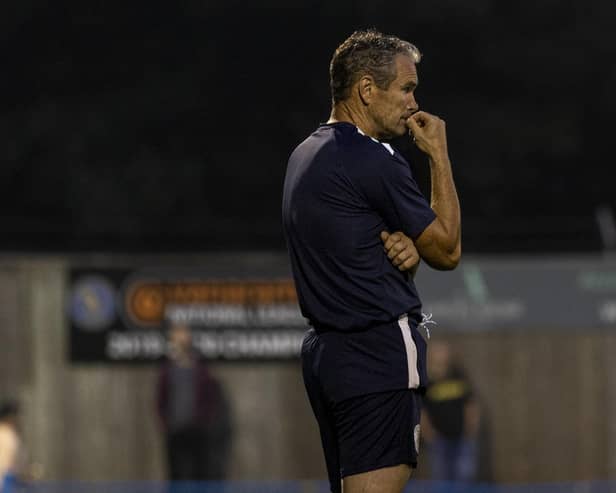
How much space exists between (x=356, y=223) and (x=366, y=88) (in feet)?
1.46

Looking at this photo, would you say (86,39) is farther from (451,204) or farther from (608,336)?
(451,204)

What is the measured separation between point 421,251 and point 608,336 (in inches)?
477

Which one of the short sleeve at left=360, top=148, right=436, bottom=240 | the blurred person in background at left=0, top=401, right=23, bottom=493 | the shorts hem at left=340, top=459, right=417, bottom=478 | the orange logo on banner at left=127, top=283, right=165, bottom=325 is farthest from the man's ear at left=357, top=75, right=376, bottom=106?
the orange logo on banner at left=127, top=283, right=165, bottom=325

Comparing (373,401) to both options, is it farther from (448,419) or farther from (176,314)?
(176,314)

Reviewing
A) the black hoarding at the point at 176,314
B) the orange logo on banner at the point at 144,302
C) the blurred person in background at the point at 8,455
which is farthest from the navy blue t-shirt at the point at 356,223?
the orange logo on banner at the point at 144,302

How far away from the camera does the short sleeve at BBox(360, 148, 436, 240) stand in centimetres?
532

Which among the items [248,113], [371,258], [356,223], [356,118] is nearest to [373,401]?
[371,258]

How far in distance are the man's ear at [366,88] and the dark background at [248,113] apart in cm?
1165

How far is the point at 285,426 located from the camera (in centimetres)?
1717

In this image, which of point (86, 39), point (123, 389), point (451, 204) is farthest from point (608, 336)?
point (451, 204)

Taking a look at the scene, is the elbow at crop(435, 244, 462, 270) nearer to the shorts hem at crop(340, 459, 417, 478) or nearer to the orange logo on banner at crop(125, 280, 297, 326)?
the shorts hem at crop(340, 459, 417, 478)

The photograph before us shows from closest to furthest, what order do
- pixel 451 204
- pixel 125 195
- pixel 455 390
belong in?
pixel 451 204 → pixel 455 390 → pixel 125 195

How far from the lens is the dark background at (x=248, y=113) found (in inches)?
684

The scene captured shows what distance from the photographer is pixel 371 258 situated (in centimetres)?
539
